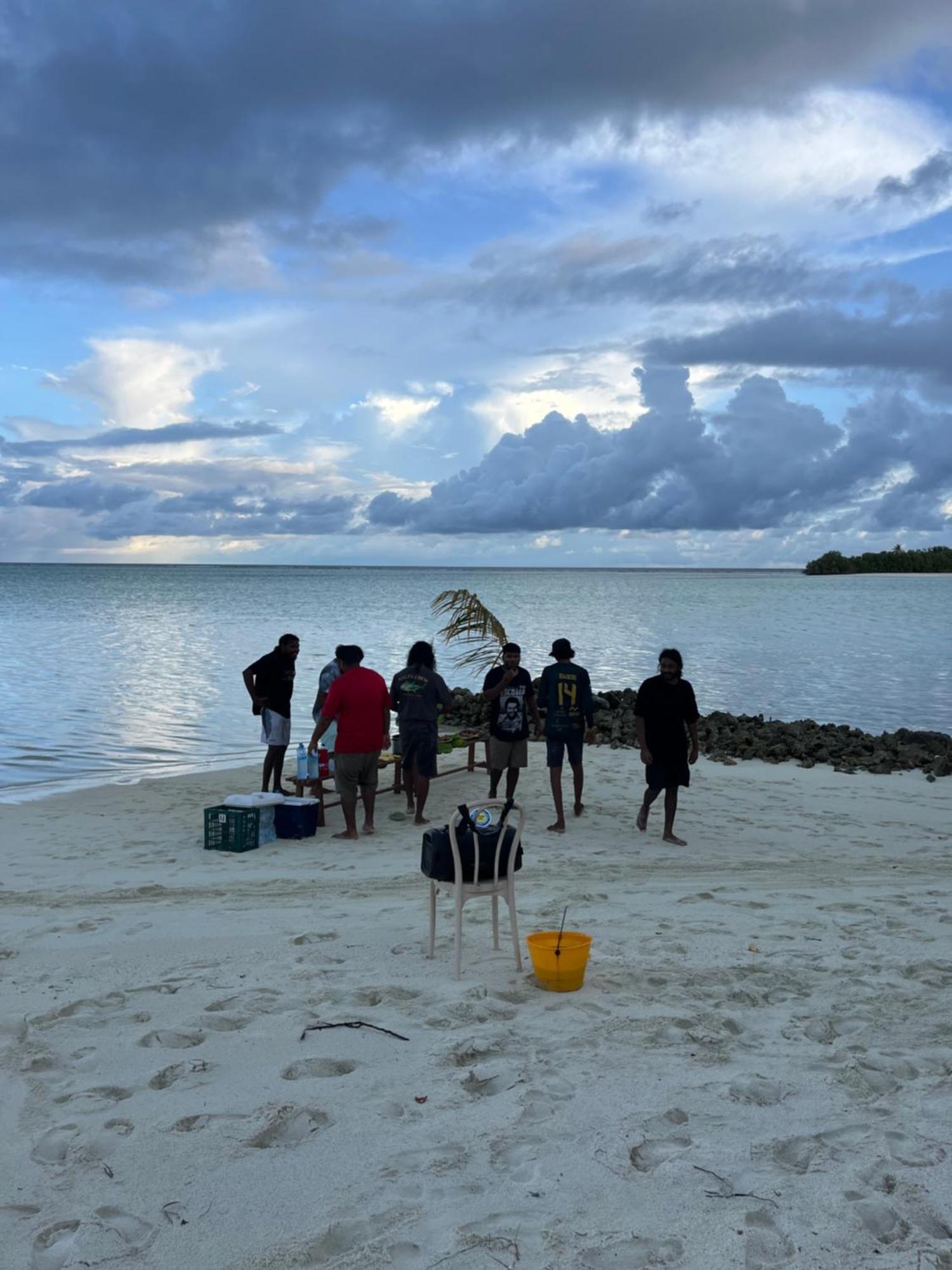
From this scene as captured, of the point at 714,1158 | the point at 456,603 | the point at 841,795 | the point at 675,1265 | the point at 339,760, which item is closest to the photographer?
the point at 675,1265

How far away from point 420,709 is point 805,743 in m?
7.27

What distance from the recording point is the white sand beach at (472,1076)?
11.0 ft

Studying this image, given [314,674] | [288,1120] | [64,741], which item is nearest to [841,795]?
[288,1120]

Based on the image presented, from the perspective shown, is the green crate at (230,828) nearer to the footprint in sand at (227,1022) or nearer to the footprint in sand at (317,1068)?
the footprint in sand at (227,1022)

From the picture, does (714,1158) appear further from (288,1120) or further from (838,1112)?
(288,1120)

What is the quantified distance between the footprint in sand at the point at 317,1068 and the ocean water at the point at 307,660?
9.24m

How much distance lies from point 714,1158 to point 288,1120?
5.50 feet

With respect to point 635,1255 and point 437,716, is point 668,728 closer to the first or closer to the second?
point 437,716

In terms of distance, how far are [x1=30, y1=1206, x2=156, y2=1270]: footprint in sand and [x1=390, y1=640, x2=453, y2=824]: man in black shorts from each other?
6.62 meters

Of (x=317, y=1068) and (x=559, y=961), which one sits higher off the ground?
(x=559, y=961)

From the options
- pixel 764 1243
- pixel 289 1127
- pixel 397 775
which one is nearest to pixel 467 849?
pixel 289 1127

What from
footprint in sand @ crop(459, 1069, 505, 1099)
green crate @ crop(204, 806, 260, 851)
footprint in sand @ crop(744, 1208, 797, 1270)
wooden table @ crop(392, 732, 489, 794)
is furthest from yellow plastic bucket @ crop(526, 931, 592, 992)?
wooden table @ crop(392, 732, 489, 794)

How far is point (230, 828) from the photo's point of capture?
29.2ft

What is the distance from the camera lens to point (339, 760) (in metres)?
9.51
